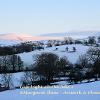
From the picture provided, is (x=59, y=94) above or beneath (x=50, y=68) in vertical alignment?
above

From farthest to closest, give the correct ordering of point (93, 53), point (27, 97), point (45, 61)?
point (93, 53)
point (45, 61)
point (27, 97)

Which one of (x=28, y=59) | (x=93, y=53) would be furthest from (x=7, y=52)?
(x=93, y=53)

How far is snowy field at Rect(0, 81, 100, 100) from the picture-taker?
501 inches

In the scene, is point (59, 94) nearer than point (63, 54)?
Yes

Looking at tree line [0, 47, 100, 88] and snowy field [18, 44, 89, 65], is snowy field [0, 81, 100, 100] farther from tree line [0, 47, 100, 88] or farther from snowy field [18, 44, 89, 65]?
snowy field [18, 44, 89, 65]

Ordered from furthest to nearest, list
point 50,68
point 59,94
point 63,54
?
point 63,54 → point 50,68 → point 59,94

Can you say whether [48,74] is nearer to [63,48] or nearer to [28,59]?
[28,59]

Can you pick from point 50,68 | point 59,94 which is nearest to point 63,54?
point 50,68

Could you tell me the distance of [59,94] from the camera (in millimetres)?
13320

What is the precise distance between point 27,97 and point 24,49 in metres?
93.6

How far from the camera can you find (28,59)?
85.0 meters

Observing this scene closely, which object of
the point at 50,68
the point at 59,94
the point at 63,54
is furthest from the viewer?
the point at 63,54

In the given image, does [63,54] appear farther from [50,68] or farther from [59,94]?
[59,94]

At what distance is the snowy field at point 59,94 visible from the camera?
12.7m
